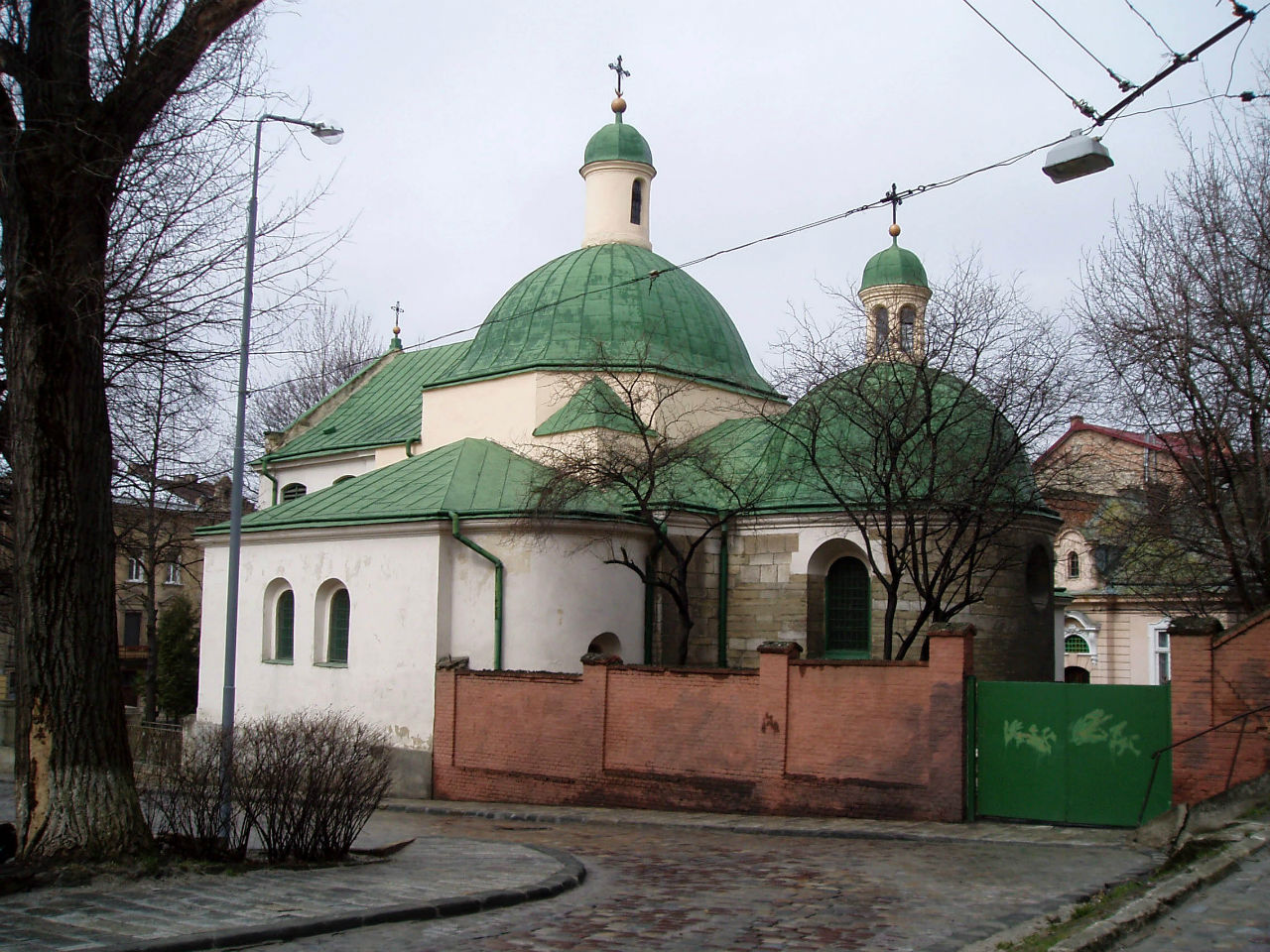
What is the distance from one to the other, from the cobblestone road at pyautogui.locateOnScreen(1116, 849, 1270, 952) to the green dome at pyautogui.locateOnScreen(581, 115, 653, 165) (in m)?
21.7

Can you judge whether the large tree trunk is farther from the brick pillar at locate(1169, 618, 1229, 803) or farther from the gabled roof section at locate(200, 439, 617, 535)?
the gabled roof section at locate(200, 439, 617, 535)

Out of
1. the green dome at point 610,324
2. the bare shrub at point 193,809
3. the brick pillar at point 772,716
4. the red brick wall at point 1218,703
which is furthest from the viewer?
the green dome at point 610,324

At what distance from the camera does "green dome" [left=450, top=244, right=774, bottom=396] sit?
969 inches

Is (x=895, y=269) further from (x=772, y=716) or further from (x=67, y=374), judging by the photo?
(x=67, y=374)

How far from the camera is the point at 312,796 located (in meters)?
10.8

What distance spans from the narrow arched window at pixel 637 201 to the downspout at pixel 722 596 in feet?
29.5

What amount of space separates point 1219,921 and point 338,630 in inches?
656

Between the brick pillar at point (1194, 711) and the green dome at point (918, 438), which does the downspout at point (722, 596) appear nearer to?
the green dome at point (918, 438)

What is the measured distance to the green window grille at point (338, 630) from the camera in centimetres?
2209

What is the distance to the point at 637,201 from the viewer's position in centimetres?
2830

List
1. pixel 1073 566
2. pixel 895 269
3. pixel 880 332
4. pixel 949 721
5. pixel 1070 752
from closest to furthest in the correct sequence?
1. pixel 1070 752
2. pixel 949 721
3. pixel 880 332
4. pixel 895 269
5. pixel 1073 566

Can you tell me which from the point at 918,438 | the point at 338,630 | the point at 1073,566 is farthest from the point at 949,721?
the point at 1073,566

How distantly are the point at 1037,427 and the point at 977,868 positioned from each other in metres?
8.59

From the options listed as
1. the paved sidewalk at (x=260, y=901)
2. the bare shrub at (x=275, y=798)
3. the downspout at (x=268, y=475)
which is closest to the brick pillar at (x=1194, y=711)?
the paved sidewalk at (x=260, y=901)
